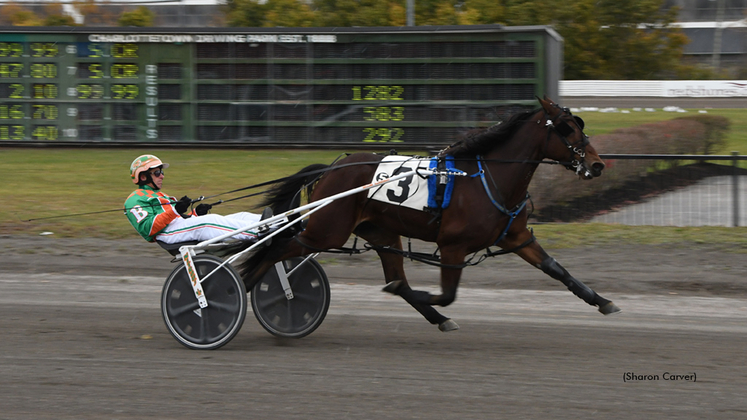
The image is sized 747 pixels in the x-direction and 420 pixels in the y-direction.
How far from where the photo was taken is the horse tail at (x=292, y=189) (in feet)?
20.2

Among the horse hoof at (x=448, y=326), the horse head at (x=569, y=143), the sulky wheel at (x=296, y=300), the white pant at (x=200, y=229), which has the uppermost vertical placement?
the horse head at (x=569, y=143)

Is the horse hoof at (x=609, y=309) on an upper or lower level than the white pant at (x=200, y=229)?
lower

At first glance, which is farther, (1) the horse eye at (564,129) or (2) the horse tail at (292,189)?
(2) the horse tail at (292,189)

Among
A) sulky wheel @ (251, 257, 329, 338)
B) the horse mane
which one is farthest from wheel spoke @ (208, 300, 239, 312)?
the horse mane

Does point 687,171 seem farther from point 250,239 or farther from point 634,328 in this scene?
point 250,239

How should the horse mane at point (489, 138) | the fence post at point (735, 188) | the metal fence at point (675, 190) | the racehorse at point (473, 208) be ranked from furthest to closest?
the metal fence at point (675, 190) → the fence post at point (735, 188) → the horse mane at point (489, 138) → the racehorse at point (473, 208)

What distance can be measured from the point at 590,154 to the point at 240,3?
33924 millimetres

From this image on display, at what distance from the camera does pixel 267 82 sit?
50.5ft

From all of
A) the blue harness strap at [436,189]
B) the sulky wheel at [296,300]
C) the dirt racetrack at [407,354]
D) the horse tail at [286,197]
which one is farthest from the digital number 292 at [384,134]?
the blue harness strap at [436,189]

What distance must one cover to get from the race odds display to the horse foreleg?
29.2ft

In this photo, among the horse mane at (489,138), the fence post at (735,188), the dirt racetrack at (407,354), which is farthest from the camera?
the fence post at (735,188)

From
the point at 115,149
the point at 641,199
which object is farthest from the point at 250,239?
the point at 115,149

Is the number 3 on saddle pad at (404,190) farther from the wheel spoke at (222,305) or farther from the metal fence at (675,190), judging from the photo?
the metal fence at (675,190)

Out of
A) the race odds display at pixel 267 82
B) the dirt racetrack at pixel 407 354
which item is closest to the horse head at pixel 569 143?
the dirt racetrack at pixel 407 354
